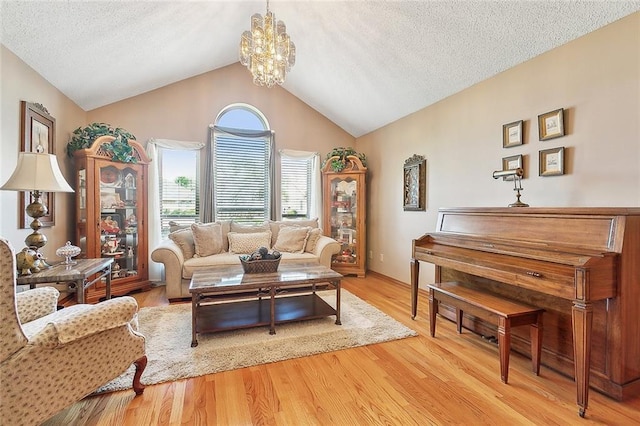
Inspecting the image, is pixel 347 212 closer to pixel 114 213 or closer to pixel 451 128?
pixel 451 128

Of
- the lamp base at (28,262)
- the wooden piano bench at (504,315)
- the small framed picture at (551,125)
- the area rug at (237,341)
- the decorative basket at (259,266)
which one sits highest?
the small framed picture at (551,125)

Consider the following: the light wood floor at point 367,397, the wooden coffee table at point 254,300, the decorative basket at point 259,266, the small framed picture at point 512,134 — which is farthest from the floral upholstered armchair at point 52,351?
the small framed picture at point 512,134

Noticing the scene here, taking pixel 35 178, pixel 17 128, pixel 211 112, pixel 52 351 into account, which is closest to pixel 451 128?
pixel 211 112

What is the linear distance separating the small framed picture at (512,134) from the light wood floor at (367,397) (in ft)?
6.21

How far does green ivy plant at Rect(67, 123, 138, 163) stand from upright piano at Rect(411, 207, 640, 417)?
12.9 feet

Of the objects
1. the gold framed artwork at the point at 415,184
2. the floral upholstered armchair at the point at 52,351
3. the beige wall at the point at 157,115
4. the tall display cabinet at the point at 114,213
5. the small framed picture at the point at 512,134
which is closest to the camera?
the floral upholstered armchair at the point at 52,351

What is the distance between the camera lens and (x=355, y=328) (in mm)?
2686

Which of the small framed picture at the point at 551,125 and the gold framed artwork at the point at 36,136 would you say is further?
the gold framed artwork at the point at 36,136

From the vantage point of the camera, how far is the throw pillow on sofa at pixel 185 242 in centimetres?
374

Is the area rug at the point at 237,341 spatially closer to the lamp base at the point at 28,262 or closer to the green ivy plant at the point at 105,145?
the lamp base at the point at 28,262

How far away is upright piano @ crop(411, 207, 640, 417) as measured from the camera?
159cm

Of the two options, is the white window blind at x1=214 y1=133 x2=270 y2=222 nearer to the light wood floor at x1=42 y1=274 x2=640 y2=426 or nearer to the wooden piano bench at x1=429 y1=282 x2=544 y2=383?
the light wood floor at x1=42 y1=274 x2=640 y2=426

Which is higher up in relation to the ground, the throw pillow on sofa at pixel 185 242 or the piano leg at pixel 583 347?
the throw pillow on sofa at pixel 185 242

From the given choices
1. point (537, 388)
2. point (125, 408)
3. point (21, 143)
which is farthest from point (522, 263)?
point (21, 143)
